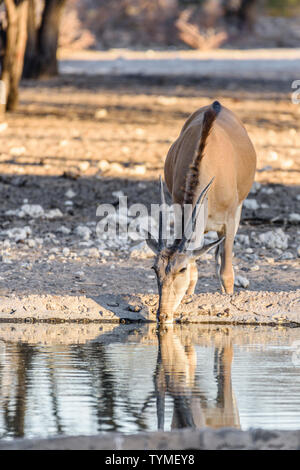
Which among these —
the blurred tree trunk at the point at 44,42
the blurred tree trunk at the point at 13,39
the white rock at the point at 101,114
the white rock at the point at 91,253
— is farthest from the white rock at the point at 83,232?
the blurred tree trunk at the point at 44,42

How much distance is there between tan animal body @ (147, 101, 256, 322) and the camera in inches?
306

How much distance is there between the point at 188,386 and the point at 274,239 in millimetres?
4355

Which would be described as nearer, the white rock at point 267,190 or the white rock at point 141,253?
the white rock at point 141,253

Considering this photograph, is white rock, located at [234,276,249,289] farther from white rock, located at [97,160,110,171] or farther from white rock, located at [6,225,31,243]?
white rock, located at [97,160,110,171]

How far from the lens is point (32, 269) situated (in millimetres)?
9406

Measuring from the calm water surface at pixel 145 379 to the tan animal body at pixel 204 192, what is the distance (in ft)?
1.50

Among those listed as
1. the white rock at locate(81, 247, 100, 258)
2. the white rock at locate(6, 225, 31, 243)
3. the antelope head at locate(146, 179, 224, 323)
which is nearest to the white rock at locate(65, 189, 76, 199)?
the white rock at locate(6, 225, 31, 243)

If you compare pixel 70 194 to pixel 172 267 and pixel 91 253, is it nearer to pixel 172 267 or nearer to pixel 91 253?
pixel 91 253

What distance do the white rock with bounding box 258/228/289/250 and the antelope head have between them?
280 cm

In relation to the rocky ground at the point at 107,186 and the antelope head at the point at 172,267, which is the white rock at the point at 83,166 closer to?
the rocky ground at the point at 107,186

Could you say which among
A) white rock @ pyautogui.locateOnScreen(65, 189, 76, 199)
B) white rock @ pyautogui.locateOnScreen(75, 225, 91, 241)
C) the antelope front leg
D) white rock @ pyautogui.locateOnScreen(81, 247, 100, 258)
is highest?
the antelope front leg

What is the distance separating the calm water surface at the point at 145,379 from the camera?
5.66m

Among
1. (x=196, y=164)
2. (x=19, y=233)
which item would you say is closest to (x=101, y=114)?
(x=19, y=233)

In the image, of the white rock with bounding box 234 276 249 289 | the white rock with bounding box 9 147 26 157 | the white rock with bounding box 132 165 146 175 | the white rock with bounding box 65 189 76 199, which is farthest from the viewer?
the white rock with bounding box 9 147 26 157
